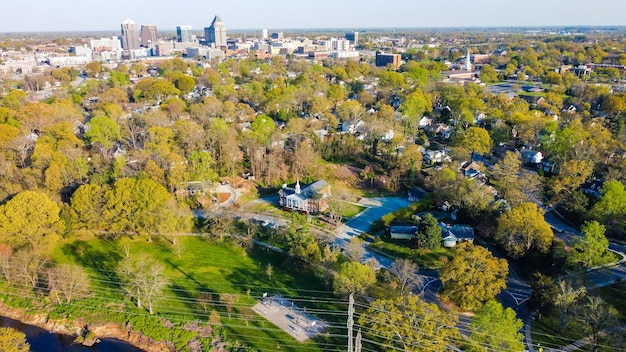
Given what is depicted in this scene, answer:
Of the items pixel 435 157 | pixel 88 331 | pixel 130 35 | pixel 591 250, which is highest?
pixel 130 35

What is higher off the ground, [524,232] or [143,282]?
[524,232]

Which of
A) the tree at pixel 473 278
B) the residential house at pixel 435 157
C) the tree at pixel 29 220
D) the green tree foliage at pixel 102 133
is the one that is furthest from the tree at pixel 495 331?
the green tree foliage at pixel 102 133

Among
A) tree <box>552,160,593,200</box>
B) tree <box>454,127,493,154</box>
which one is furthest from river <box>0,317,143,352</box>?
tree <box>454,127,493,154</box>

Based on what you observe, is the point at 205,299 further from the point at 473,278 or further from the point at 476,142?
the point at 476,142

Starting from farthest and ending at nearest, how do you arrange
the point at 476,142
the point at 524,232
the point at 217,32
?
1. the point at 217,32
2. the point at 476,142
3. the point at 524,232

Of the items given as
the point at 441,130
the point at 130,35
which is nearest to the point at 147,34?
the point at 130,35

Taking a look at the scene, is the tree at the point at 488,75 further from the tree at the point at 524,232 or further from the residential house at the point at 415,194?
the tree at the point at 524,232

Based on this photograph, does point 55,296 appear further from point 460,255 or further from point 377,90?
point 377,90
